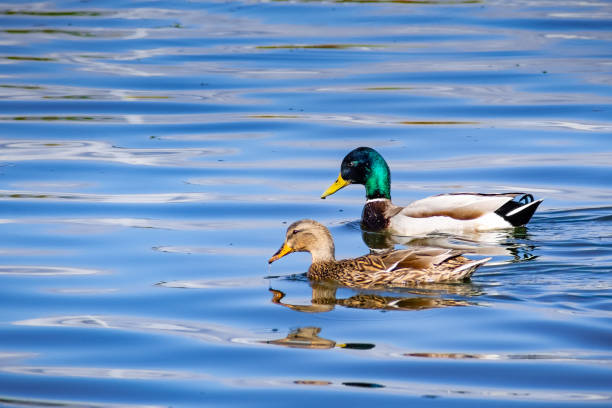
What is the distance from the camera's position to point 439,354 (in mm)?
6957

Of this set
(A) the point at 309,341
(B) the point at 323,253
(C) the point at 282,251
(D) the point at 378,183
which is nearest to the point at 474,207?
(D) the point at 378,183

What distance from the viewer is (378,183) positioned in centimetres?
1266

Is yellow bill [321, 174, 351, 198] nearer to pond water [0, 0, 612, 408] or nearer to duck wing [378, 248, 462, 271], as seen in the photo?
pond water [0, 0, 612, 408]

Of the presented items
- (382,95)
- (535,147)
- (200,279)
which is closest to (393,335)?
(200,279)

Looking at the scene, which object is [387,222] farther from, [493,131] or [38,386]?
[38,386]

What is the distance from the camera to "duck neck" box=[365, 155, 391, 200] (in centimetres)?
1261

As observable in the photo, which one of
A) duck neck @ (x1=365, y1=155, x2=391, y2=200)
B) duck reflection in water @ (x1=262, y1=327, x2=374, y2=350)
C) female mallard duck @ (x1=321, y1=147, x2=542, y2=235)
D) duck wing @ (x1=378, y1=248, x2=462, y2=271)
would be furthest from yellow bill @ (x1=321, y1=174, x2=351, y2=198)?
duck reflection in water @ (x1=262, y1=327, x2=374, y2=350)

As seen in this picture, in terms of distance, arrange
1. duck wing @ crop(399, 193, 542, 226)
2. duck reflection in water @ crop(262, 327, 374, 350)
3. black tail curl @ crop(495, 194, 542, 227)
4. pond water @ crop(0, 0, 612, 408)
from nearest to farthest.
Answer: pond water @ crop(0, 0, 612, 408) < duck reflection in water @ crop(262, 327, 374, 350) < black tail curl @ crop(495, 194, 542, 227) < duck wing @ crop(399, 193, 542, 226)

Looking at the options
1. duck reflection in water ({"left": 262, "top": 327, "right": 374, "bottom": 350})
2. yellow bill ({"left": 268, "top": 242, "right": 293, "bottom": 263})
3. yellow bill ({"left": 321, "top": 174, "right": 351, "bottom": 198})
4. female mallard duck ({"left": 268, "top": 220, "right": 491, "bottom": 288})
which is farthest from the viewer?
yellow bill ({"left": 321, "top": 174, "right": 351, "bottom": 198})

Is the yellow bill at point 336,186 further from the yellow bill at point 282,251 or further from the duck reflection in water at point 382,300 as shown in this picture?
the duck reflection in water at point 382,300

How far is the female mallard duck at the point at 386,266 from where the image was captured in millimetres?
8867

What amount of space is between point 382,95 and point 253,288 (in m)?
10.5

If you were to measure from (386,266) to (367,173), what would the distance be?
385 centimetres

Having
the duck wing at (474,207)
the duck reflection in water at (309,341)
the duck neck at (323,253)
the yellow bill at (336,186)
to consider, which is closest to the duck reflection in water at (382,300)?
the duck neck at (323,253)
